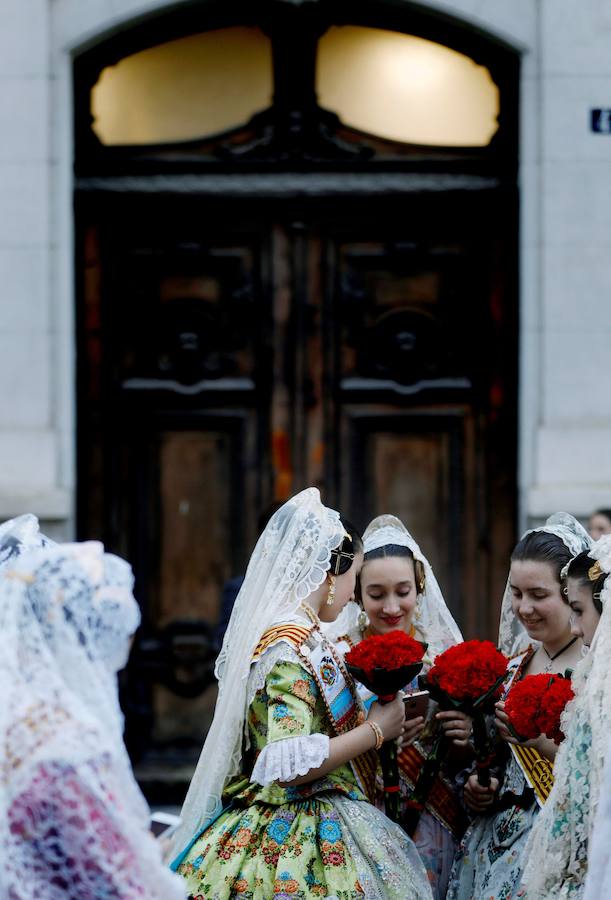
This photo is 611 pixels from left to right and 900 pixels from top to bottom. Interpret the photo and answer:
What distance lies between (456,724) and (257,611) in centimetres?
72

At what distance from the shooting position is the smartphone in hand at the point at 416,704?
4.59m

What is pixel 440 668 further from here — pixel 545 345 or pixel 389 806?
pixel 545 345

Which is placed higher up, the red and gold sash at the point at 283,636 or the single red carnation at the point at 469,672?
the red and gold sash at the point at 283,636

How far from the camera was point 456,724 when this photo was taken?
4.45 metres

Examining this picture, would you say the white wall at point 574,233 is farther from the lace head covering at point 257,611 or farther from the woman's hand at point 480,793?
the lace head covering at point 257,611

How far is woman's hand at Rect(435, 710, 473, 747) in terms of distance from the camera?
14.6ft

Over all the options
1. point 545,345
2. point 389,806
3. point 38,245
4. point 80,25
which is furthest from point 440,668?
point 80,25

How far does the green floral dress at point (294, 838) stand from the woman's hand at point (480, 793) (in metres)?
0.37

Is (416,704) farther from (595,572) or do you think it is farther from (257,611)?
(595,572)

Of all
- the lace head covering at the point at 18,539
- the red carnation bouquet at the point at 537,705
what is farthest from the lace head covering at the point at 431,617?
the lace head covering at the point at 18,539

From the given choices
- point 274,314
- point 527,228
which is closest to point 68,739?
point 274,314

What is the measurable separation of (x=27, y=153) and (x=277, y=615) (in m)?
3.96

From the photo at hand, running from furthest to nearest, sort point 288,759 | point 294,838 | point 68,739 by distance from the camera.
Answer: point 294,838 → point 288,759 → point 68,739

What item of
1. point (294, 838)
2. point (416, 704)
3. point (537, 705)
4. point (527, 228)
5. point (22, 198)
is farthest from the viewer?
point (527, 228)
